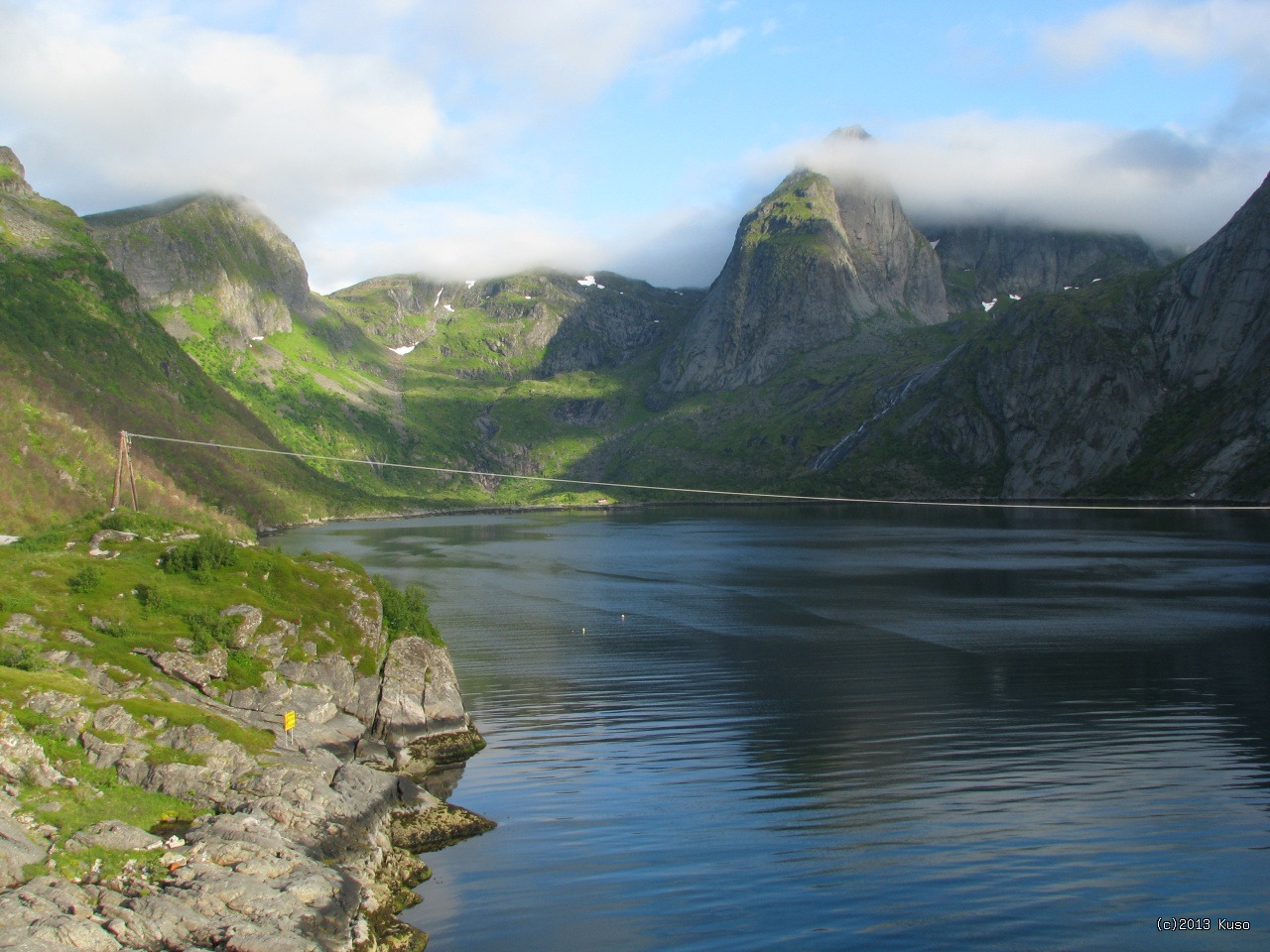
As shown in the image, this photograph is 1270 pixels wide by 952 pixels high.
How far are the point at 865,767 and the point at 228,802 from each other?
20.7 m

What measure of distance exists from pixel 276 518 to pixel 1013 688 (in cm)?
14767

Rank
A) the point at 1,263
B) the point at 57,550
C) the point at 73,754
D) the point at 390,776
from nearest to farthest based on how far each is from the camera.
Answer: the point at 73,754 < the point at 390,776 < the point at 57,550 < the point at 1,263

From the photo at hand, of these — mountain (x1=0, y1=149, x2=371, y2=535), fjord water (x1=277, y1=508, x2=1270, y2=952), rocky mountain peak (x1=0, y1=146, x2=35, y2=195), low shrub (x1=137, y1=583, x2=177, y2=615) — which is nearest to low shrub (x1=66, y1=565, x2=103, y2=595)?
low shrub (x1=137, y1=583, x2=177, y2=615)

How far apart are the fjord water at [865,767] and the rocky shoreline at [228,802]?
188 cm

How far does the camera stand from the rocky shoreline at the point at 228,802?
18047 millimetres

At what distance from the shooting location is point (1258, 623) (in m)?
59.6

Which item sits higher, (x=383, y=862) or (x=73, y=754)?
(x=73, y=754)

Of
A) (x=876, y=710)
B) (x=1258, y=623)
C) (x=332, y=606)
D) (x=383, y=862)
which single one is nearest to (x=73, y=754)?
(x=383, y=862)

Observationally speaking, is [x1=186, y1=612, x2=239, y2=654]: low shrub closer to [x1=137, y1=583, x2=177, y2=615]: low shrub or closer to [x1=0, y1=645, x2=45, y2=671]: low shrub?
[x1=137, y1=583, x2=177, y2=615]: low shrub

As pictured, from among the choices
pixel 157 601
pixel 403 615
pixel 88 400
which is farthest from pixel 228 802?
pixel 88 400

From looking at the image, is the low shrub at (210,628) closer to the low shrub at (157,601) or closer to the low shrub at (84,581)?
the low shrub at (157,601)

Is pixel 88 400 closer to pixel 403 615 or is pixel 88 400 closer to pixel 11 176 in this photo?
pixel 11 176

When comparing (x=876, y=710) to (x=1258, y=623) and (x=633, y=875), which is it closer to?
(x=633, y=875)

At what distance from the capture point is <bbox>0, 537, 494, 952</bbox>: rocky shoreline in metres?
18.0
